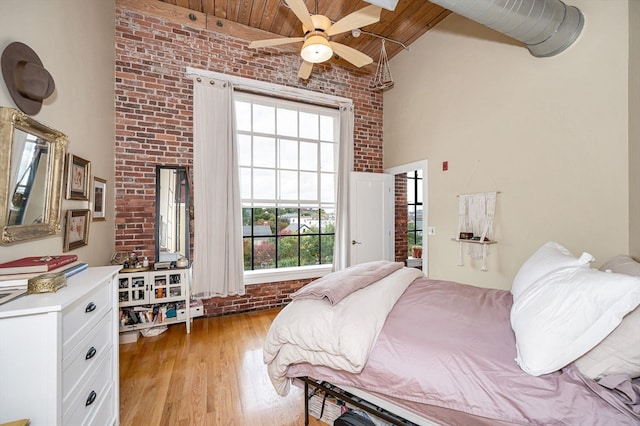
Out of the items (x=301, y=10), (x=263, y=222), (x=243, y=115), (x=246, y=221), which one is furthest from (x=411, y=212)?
(x=301, y=10)

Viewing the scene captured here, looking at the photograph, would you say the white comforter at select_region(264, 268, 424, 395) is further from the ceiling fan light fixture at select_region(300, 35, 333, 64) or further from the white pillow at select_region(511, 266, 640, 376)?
the ceiling fan light fixture at select_region(300, 35, 333, 64)

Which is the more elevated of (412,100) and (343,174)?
(412,100)

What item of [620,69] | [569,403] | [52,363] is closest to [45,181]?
[52,363]

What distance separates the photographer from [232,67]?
134 inches

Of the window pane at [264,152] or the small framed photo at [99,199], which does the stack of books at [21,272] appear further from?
the window pane at [264,152]

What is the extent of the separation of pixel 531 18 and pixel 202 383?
3.89 metres

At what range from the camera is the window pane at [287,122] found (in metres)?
3.74

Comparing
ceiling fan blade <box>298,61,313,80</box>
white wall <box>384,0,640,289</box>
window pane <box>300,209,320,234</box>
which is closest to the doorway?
white wall <box>384,0,640,289</box>

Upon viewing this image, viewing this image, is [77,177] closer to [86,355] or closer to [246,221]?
[86,355]

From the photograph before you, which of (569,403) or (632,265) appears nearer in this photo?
(569,403)

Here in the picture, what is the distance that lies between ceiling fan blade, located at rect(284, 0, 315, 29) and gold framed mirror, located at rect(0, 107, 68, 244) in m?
1.90

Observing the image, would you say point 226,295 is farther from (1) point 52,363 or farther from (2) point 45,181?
(1) point 52,363

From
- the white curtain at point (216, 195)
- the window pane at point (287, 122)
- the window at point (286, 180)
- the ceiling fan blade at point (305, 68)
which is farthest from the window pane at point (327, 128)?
the white curtain at point (216, 195)

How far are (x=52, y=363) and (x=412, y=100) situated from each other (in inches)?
171
